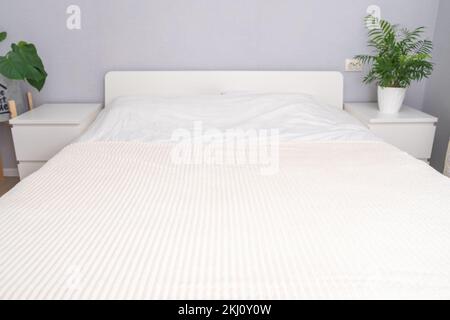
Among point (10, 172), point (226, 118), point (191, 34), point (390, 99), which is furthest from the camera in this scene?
point (10, 172)

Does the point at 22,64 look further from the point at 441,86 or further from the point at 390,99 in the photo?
the point at 441,86

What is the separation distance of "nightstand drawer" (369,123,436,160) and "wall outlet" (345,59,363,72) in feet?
1.76

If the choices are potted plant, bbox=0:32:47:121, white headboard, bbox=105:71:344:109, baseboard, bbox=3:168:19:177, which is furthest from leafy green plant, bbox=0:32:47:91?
baseboard, bbox=3:168:19:177

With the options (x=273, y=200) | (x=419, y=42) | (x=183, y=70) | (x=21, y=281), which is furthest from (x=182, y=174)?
(x=419, y=42)

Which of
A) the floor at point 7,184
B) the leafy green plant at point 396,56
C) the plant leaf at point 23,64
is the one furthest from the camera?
the floor at point 7,184

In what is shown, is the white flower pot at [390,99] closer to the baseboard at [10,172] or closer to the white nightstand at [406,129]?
the white nightstand at [406,129]

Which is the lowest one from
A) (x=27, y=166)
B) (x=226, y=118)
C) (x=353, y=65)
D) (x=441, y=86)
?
(x=27, y=166)

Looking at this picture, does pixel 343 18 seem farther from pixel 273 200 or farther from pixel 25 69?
pixel 25 69

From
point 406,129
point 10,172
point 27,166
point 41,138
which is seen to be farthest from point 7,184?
point 406,129

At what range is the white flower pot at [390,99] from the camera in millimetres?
2379

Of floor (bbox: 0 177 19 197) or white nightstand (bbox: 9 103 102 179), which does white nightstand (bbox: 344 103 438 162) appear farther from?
floor (bbox: 0 177 19 197)

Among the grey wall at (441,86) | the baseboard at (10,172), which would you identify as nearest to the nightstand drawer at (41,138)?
the baseboard at (10,172)

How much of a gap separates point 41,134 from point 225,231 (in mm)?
1736

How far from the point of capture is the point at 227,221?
1.09m
